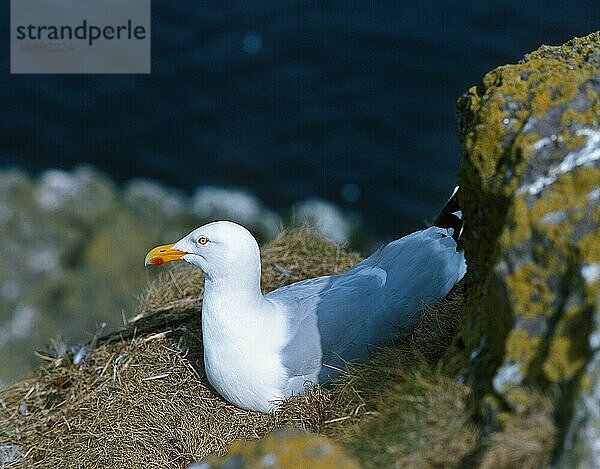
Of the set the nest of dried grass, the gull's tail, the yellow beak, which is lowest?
the nest of dried grass

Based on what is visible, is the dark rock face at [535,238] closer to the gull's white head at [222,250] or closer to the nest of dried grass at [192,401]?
the nest of dried grass at [192,401]

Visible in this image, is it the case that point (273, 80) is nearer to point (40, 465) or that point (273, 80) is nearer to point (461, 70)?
point (461, 70)

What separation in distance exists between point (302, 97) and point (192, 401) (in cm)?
436

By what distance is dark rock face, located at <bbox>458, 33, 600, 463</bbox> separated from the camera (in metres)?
1.96

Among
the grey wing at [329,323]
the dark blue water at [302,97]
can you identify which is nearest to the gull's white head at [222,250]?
the grey wing at [329,323]

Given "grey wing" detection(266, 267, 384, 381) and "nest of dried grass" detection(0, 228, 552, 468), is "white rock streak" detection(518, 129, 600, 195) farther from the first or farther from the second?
"grey wing" detection(266, 267, 384, 381)

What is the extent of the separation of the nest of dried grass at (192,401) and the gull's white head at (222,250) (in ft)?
1.86

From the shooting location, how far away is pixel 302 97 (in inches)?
298

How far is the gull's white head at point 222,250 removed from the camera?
3.39 meters

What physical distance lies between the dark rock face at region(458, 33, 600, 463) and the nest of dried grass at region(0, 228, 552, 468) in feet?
0.61

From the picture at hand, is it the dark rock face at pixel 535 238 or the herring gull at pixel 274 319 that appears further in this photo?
the herring gull at pixel 274 319

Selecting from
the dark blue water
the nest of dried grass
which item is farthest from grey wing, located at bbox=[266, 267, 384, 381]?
the dark blue water

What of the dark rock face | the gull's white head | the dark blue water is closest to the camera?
the dark rock face

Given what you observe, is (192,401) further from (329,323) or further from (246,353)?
(329,323)
